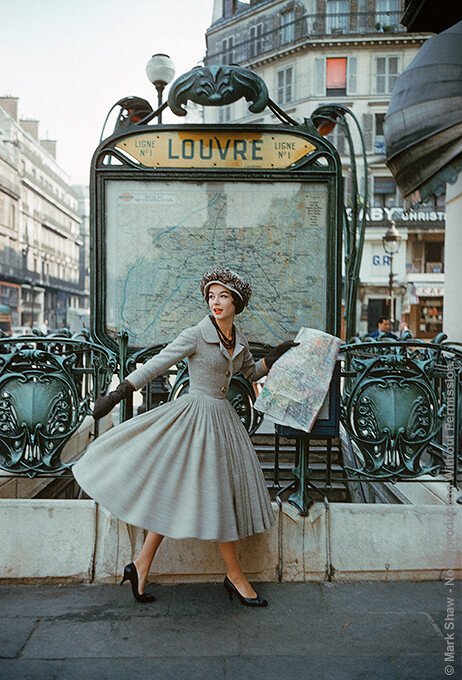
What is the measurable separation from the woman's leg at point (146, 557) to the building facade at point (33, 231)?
43.7 metres

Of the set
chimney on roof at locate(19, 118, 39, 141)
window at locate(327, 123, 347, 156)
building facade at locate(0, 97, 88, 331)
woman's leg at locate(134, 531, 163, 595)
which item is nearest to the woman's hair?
woman's leg at locate(134, 531, 163, 595)

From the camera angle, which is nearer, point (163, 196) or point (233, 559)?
point (233, 559)

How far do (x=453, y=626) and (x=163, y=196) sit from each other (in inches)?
143

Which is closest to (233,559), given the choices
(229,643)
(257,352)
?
(229,643)

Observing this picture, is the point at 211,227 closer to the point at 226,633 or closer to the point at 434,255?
the point at 226,633

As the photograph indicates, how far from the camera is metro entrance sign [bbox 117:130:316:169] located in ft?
15.3

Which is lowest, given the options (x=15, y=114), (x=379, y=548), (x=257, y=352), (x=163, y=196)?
(x=379, y=548)

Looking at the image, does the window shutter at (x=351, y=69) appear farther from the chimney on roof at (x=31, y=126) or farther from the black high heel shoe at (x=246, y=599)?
the chimney on roof at (x=31, y=126)

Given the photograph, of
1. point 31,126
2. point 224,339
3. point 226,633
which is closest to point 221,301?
point 224,339

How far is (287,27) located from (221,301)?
4086 centimetres

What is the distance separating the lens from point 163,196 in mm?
4707

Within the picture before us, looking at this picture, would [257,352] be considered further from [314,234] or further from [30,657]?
[30,657]

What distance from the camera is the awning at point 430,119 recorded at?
5.09 m

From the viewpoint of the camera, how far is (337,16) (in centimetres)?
3734
